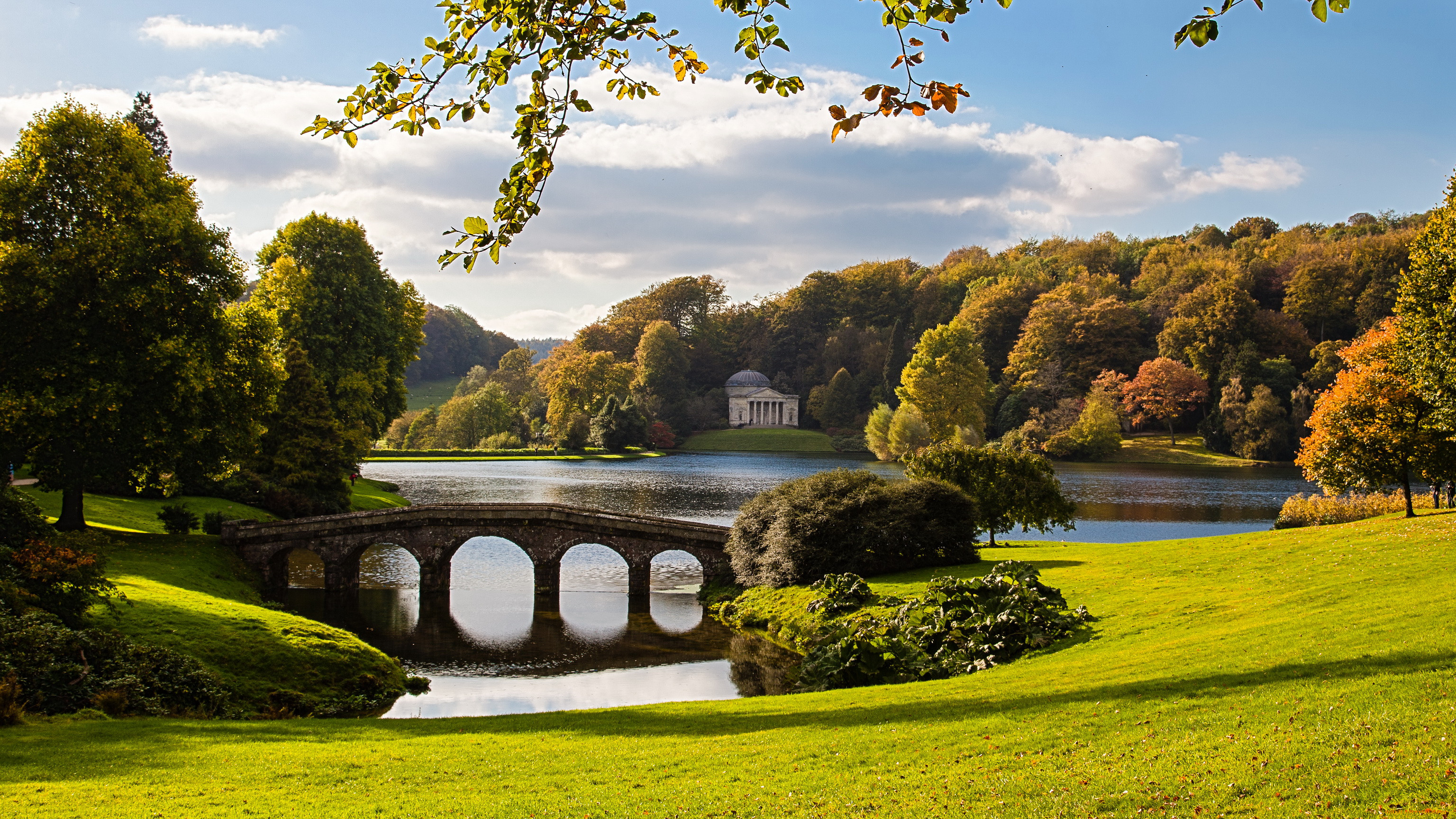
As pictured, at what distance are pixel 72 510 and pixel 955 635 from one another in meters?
26.5

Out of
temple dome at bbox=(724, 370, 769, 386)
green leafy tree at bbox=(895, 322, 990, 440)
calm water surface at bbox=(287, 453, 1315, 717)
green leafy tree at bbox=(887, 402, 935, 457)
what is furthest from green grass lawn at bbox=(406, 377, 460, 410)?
green leafy tree at bbox=(887, 402, 935, 457)

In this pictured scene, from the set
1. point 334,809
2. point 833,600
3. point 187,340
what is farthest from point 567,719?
point 187,340

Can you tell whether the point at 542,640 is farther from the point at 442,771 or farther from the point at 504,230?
the point at 504,230

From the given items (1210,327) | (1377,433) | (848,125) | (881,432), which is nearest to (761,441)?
(881,432)

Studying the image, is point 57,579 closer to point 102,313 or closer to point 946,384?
point 102,313

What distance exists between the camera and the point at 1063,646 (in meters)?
19.6

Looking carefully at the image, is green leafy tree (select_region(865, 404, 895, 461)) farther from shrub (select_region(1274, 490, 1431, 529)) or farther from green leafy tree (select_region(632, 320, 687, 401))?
shrub (select_region(1274, 490, 1431, 529))

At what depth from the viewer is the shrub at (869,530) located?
31297 millimetres

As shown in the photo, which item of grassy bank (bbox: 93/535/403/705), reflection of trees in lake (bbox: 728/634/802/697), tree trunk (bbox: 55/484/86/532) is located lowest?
reflection of trees in lake (bbox: 728/634/802/697)

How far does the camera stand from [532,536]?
3656cm

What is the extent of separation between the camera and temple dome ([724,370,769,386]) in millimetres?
136500

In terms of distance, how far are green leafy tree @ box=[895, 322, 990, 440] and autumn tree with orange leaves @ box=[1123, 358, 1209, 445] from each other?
15611 mm

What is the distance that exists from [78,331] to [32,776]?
2165cm

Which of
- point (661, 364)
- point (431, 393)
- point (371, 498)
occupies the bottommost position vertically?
point (371, 498)
